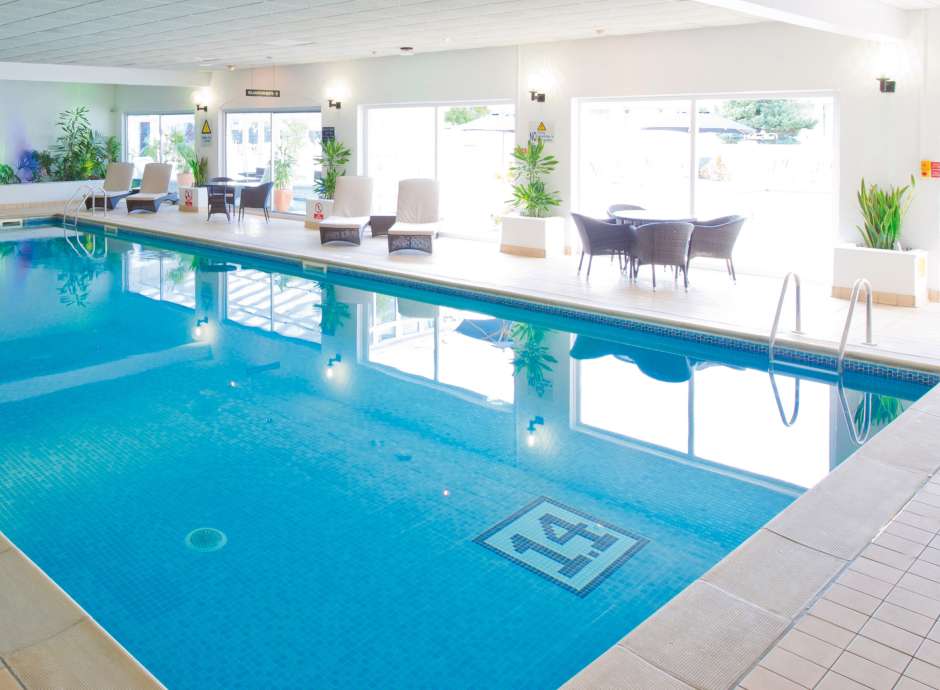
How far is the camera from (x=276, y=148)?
1662 centimetres

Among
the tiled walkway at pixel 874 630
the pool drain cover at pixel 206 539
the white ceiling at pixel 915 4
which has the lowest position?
the pool drain cover at pixel 206 539

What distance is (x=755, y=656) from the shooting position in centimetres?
268

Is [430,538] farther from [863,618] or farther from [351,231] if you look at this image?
[351,231]

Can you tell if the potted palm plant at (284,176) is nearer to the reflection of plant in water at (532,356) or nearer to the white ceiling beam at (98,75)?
the white ceiling beam at (98,75)

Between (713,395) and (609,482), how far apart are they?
187 cm

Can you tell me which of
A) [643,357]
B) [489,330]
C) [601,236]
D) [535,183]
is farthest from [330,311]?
[535,183]

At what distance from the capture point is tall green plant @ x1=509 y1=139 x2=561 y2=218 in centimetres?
1138

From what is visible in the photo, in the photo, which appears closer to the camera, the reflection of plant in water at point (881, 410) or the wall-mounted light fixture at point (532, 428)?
the wall-mounted light fixture at point (532, 428)

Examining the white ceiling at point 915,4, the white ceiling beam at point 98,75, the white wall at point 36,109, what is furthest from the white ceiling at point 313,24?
the white wall at point 36,109

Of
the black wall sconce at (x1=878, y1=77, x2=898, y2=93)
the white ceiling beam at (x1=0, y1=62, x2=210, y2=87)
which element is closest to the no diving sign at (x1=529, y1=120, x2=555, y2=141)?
the black wall sconce at (x1=878, y1=77, x2=898, y2=93)

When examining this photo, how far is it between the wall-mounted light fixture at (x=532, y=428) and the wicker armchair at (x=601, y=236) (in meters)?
3.73

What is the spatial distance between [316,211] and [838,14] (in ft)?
30.7

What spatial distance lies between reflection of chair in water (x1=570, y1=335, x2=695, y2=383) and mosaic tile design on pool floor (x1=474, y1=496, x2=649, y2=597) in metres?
2.69

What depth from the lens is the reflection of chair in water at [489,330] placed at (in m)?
7.78
